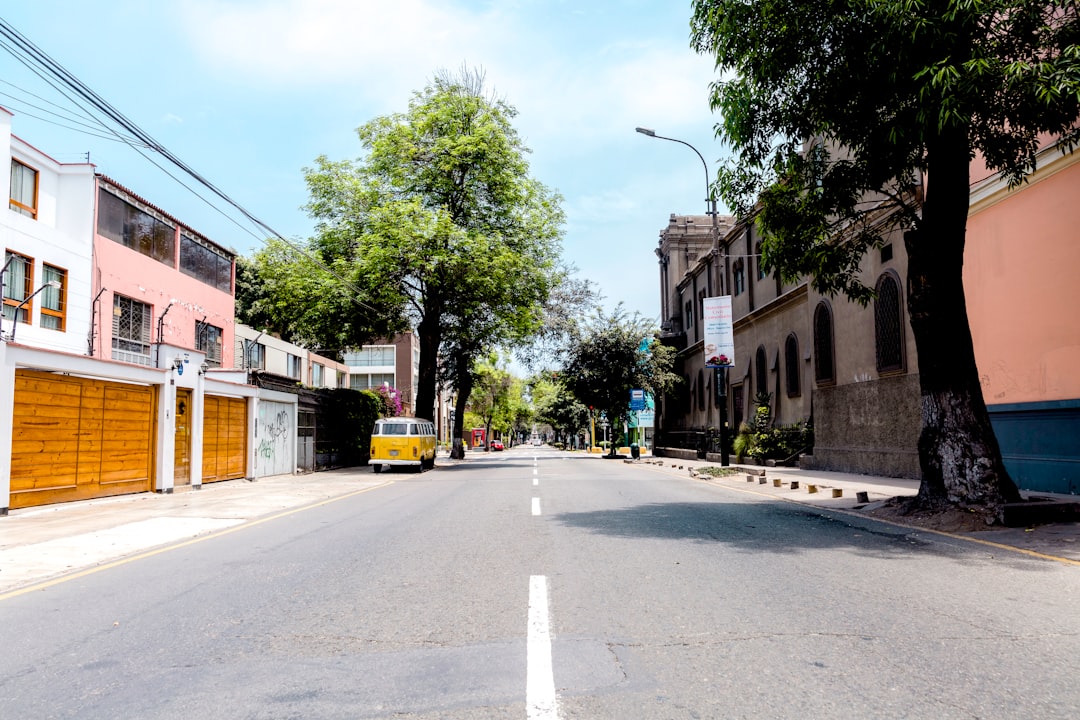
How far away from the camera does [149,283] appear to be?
2431cm

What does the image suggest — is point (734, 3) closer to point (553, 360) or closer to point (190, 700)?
point (190, 700)

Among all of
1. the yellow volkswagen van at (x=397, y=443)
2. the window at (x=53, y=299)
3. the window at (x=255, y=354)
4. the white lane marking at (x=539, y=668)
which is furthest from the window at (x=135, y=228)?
the white lane marking at (x=539, y=668)

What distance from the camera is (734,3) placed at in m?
11.0

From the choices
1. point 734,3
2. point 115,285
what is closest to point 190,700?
point 734,3

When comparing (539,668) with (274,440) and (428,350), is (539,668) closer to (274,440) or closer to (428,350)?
(274,440)

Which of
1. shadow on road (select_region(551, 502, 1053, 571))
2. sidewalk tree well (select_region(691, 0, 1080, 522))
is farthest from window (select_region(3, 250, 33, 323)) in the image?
sidewalk tree well (select_region(691, 0, 1080, 522))

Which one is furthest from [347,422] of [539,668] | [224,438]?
[539,668]

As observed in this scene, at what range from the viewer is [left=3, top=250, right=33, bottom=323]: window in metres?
18.6

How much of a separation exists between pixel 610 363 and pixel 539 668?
124ft

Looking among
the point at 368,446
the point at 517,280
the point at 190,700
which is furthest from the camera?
the point at 368,446

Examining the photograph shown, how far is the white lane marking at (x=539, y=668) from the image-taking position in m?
3.69

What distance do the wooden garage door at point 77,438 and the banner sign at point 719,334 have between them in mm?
16708

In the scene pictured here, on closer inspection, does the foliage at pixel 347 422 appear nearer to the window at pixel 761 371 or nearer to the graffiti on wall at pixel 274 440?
the graffiti on wall at pixel 274 440

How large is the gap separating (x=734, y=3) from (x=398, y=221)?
19378 mm
